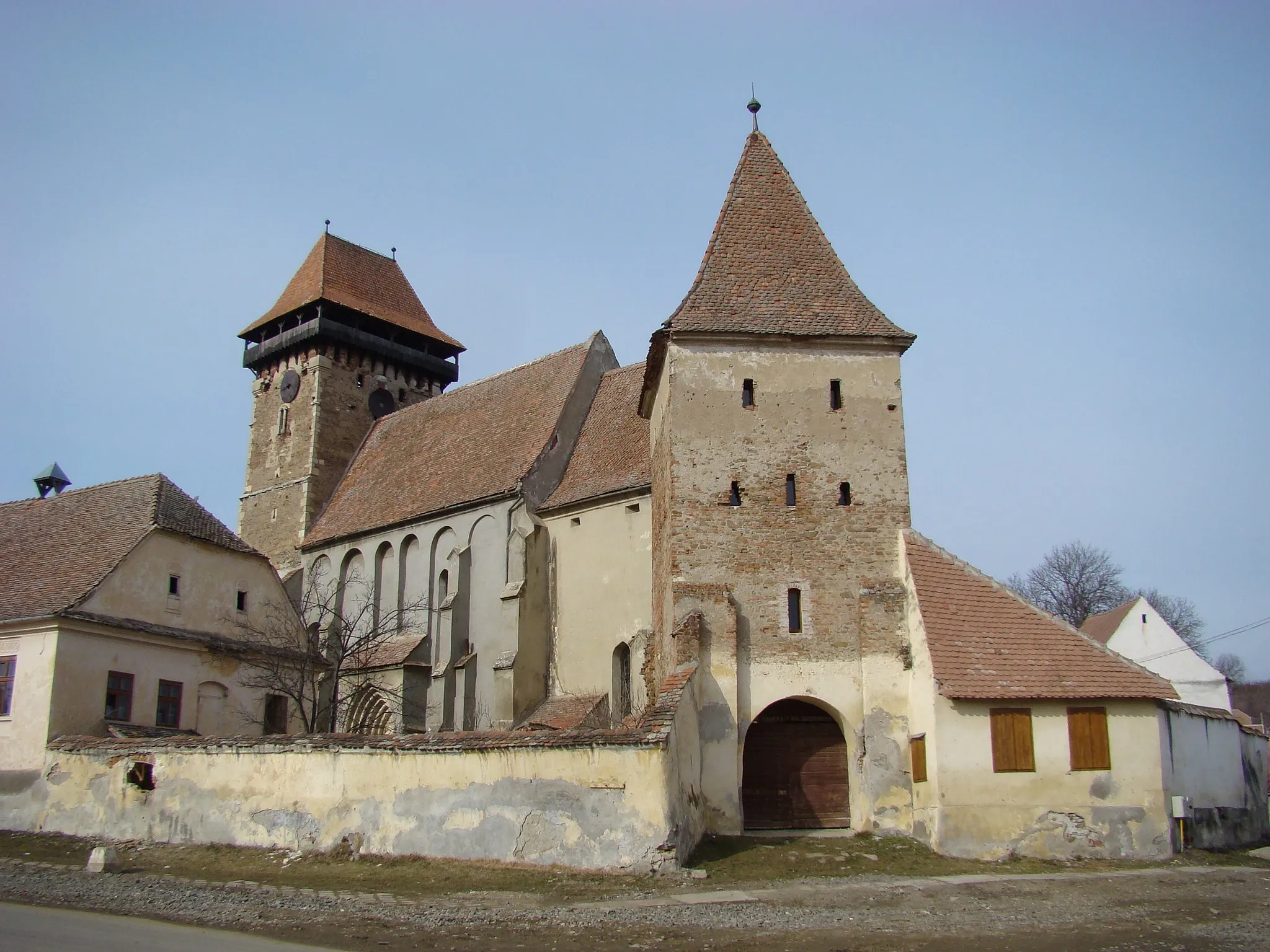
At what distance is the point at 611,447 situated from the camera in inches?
1181

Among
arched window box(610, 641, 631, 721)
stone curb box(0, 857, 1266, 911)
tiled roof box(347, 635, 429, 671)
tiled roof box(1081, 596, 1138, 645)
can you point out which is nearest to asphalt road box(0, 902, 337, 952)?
stone curb box(0, 857, 1266, 911)

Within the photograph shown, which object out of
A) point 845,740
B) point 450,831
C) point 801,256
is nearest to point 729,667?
point 845,740

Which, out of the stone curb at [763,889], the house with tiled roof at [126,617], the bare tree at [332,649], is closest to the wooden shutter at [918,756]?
the stone curb at [763,889]

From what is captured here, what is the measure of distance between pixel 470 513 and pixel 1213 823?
18.6 meters

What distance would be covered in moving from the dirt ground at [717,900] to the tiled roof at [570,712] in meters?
8.03

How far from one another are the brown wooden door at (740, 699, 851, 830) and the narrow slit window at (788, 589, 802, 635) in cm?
122

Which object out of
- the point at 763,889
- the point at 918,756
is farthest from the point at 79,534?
the point at 918,756

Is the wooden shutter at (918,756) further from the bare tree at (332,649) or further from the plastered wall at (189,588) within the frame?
the plastered wall at (189,588)

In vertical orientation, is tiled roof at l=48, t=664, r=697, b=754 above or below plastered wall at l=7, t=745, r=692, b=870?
above

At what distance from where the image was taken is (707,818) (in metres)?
19.0

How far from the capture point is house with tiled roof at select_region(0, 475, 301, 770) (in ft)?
73.1

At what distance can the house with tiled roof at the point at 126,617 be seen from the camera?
22.3m

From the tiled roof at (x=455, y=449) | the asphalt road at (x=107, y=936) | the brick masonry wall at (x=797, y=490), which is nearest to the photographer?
the asphalt road at (x=107, y=936)

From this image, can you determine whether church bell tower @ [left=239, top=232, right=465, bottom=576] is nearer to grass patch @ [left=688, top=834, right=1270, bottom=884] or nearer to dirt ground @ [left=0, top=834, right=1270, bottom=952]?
dirt ground @ [left=0, top=834, right=1270, bottom=952]
